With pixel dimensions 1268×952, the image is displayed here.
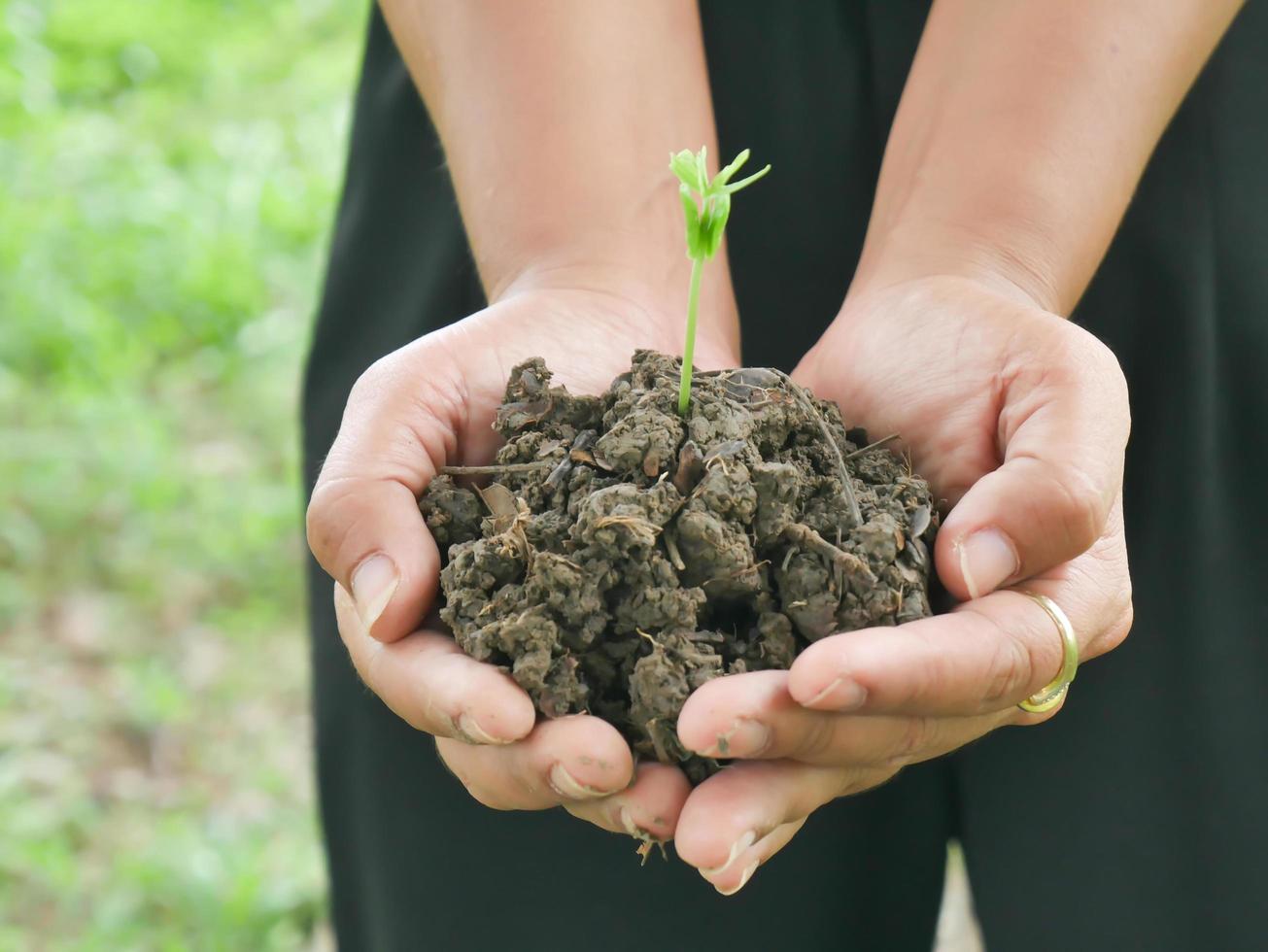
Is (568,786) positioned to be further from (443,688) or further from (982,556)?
(982,556)

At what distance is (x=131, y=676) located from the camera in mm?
2998

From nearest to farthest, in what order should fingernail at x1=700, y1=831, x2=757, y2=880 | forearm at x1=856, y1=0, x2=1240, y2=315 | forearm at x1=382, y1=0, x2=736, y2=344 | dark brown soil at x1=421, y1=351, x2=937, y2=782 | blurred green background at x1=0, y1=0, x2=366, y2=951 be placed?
fingernail at x1=700, y1=831, x2=757, y2=880, dark brown soil at x1=421, y1=351, x2=937, y2=782, forearm at x1=856, y1=0, x2=1240, y2=315, forearm at x1=382, y1=0, x2=736, y2=344, blurred green background at x1=0, y1=0, x2=366, y2=951

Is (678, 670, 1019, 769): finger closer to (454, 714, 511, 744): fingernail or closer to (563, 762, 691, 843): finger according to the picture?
(563, 762, 691, 843): finger

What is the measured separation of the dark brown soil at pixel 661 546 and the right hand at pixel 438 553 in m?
A: 0.04

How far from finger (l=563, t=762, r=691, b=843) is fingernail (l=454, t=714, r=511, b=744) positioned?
0.10 meters

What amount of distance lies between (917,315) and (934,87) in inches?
12.1

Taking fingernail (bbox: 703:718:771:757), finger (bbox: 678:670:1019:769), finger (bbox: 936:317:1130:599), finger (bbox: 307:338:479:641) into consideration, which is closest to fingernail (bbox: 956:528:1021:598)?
finger (bbox: 936:317:1130:599)

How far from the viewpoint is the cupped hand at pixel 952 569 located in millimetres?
1126

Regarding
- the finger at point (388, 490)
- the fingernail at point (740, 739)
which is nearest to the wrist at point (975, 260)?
the finger at point (388, 490)

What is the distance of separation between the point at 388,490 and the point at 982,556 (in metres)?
0.63

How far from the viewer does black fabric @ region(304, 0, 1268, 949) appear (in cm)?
158

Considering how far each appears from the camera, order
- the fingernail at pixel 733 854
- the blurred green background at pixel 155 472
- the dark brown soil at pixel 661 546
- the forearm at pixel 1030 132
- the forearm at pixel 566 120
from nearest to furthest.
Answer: the fingernail at pixel 733 854, the dark brown soil at pixel 661 546, the forearm at pixel 1030 132, the forearm at pixel 566 120, the blurred green background at pixel 155 472

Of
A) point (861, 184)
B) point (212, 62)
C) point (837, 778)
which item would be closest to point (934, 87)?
point (861, 184)

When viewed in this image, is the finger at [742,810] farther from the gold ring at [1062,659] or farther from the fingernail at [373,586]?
the fingernail at [373,586]
